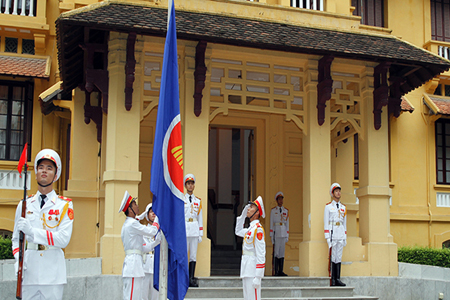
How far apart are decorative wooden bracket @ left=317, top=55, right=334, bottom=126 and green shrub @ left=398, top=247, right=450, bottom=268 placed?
4.78 meters

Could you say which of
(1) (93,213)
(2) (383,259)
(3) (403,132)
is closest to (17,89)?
(1) (93,213)

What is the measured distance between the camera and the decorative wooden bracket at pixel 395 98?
46.1 feet

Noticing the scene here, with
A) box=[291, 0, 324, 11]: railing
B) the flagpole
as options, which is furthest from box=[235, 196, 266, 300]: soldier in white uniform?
box=[291, 0, 324, 11]: railing

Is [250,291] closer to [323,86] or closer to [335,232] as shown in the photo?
[335,232]

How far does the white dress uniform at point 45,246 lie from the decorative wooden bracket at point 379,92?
925 cm

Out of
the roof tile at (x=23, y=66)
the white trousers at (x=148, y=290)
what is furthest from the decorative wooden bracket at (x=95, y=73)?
the white trousers at (x=148, y=290)

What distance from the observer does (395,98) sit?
1410 cm

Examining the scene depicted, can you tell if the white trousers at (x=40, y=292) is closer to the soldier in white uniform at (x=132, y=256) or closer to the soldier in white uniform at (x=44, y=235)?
the soldier in white uniform at (x=44, y=235)

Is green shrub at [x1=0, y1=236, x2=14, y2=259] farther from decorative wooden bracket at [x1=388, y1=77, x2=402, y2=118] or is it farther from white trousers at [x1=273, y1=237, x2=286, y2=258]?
decorative wooden bracket at [x1=388, y1=77, x2=402, y2=118]

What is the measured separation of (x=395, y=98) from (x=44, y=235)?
10.4 metres

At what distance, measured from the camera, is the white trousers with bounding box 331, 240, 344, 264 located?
12.4 m

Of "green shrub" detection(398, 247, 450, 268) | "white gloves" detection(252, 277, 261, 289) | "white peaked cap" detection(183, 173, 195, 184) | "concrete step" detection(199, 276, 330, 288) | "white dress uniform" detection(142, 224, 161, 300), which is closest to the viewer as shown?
"white dress uniform" detection(142, 224, 161, 300)

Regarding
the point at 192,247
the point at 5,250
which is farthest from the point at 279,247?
the point at 5,250

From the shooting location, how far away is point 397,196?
18906mm
